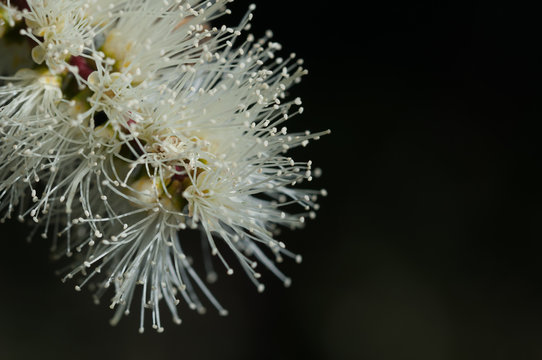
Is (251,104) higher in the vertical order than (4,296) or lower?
lower

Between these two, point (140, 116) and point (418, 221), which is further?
point (418, 221)

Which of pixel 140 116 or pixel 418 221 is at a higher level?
pixel 140 116

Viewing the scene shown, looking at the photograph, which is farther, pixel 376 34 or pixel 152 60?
pixel 376 34

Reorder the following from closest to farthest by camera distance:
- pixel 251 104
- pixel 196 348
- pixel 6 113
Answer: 1. pixel 6 113
2. pixel 251 104
3. pixel 196 348

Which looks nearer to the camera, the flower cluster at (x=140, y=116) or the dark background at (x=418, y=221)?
the flower cluster at (x=140, y=116)

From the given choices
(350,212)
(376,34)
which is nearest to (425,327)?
(350,212)

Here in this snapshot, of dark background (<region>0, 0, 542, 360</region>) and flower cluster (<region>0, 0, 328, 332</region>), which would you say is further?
dark background (<region>0, 0, 542, 360</region>)

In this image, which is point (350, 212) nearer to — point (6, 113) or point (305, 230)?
point (305, 230)

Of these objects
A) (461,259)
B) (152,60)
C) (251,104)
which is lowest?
(461,259)
